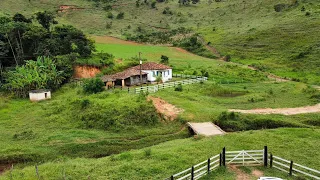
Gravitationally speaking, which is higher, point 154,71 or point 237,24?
point 237,24

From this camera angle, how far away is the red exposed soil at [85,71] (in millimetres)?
47312

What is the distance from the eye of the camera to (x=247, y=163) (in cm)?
1970

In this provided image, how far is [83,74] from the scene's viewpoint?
4750 centimetres

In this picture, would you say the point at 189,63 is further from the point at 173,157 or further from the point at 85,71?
the point at 173,157

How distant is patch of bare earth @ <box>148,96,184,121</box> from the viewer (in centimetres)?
3008

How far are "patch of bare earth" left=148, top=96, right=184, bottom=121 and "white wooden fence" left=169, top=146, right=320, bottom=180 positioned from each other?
34.3ft

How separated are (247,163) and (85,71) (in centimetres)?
3250

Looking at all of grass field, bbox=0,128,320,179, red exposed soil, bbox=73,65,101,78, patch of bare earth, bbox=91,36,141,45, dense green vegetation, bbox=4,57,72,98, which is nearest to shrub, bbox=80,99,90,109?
grass field, bbox=0,128,320,179

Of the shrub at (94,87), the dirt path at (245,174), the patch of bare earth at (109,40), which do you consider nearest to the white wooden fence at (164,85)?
the shrub at (94,87)

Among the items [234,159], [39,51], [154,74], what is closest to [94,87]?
[154,74]

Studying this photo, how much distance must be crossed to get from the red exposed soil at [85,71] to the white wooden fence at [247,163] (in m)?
31.1

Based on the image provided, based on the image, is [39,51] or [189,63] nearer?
[39,51]

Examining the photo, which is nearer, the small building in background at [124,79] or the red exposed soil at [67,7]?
the small building in background at [124,79]

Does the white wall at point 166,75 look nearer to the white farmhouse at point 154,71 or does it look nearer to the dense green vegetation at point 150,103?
the white farmhouse at point 154,71
